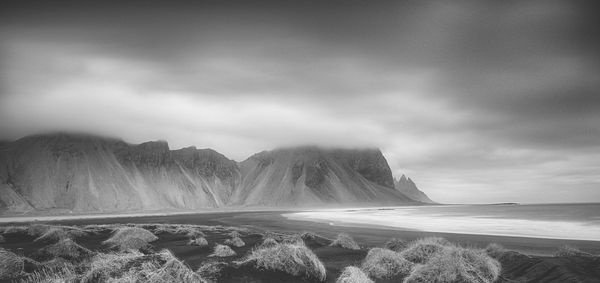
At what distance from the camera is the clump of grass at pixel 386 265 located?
16.0 metres

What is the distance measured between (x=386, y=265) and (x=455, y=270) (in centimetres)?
310

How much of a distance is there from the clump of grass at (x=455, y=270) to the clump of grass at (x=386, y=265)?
1.53m

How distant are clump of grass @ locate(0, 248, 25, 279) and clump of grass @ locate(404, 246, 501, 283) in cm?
1390

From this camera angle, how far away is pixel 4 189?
446 ft

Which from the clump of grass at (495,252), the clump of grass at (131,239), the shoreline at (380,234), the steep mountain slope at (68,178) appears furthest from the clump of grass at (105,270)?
the steep mountain slope at (68,178)

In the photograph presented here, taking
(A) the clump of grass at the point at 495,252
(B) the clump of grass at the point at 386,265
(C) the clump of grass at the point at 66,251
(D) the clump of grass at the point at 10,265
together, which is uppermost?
(A) the clump of grass at the point at 495,252

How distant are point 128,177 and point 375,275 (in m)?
188

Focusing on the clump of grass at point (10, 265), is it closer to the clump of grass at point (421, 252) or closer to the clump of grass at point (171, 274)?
the clump of grass at point (171, 274)

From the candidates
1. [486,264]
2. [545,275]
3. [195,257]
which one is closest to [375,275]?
[486,264]

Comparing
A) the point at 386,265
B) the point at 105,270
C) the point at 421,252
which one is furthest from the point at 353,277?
the point at 105,270

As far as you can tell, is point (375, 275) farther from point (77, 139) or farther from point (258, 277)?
point (77, 139)

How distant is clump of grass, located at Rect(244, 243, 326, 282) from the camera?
14641 millimetres

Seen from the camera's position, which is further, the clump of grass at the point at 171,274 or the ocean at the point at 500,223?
the ocean at the point at 500,223

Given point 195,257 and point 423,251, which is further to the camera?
point 195,257
